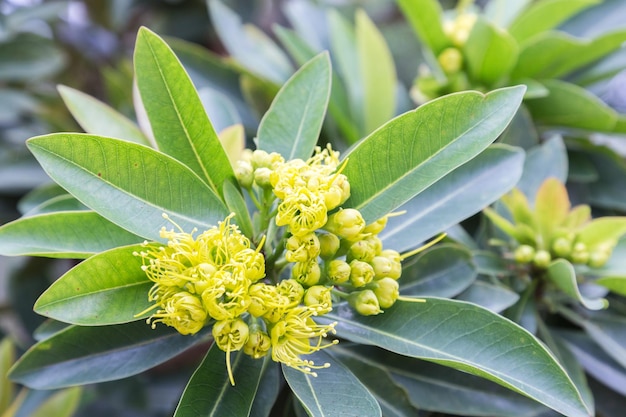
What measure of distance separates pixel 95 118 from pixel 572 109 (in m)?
0.97

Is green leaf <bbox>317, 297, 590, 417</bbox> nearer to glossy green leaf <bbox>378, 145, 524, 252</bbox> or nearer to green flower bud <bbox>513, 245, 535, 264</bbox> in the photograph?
glossy green leaf <bbox>378, 145, 524, 252</bbox>

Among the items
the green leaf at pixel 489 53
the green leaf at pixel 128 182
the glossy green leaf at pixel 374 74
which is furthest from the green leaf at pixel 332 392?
the green leaf at pixel 489 53

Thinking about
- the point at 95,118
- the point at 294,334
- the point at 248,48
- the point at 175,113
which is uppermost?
the point at 248,48

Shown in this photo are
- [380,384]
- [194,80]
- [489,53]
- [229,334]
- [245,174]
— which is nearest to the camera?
[229,334]

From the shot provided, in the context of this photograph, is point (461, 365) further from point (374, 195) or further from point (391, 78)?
point (391, 78)

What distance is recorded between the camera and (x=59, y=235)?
75 centimetres

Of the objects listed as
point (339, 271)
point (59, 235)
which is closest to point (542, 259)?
point (339, 271)

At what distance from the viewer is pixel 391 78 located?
1.27 m

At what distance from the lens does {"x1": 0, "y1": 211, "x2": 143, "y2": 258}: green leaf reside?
0.73 metres

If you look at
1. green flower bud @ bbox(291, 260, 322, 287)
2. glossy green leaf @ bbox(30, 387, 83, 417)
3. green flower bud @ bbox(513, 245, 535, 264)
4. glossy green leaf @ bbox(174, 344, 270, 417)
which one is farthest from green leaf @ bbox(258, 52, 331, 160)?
glossy green leaf @ bbox(30, 387, 83, 417)

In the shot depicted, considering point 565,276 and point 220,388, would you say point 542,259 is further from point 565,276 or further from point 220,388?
point 220,388

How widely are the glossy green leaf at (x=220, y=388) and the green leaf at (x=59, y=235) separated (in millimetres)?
209

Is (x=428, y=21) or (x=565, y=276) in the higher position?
(x=428, y=21)

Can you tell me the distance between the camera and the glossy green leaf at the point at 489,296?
0.92 metres
